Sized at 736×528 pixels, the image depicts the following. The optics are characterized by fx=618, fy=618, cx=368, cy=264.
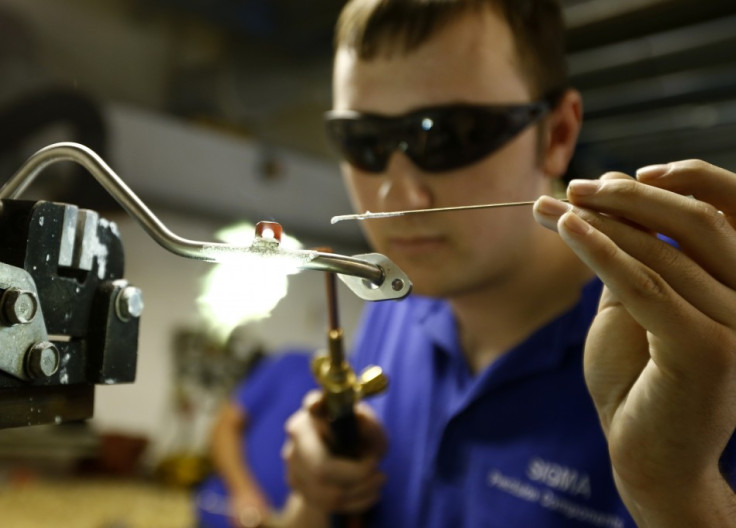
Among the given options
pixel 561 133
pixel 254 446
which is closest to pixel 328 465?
pixel 561 133

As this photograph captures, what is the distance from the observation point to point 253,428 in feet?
7.39

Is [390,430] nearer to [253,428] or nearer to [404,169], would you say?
[404,169]

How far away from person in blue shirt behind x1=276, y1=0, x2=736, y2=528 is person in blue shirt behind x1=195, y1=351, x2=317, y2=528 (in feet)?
3.32

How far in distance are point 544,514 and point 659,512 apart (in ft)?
1.16

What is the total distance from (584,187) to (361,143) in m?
0.34

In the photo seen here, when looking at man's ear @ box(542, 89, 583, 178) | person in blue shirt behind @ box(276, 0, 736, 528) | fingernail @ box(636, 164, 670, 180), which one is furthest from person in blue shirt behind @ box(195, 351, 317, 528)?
fingernail @ box(636, 164, 670, 180)

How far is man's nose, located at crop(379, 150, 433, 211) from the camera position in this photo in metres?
0.67

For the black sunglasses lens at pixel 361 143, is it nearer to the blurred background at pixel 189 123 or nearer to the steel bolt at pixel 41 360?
the steel bolt at pixel 41 360

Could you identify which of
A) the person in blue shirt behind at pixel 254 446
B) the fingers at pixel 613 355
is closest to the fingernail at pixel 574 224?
the fingers at pixel 613 355

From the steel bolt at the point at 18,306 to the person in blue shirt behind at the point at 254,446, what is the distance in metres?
1.67

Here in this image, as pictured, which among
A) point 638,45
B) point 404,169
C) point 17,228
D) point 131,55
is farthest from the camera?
point 638,45

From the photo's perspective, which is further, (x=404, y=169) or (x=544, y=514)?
(x=544, y=514)

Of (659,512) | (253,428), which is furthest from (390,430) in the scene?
(253,428)

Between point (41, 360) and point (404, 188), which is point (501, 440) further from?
point (41, 360)
